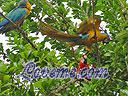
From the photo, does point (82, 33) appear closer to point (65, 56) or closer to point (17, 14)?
point (65, 56)

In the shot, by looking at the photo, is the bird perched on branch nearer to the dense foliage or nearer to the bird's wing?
the dense foliage

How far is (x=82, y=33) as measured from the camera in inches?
132

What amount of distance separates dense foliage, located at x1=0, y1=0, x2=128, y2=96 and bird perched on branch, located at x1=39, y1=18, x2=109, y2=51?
0.19 metres

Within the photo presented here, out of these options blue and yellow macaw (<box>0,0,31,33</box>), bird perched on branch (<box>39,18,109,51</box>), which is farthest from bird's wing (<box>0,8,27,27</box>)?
bird perched on branch (<box>39,18,109,51</box>)

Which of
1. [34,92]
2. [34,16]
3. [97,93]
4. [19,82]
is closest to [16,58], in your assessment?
[19,82]

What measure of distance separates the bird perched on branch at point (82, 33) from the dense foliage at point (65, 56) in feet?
0.64

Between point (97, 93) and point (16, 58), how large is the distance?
2.73 ft

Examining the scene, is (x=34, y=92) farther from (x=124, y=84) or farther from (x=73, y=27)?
(x=73, y=27)

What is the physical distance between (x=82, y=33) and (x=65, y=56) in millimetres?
985

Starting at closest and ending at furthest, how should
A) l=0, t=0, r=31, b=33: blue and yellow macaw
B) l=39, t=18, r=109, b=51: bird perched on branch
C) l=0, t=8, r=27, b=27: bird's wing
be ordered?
l=39, t=18, r=109, b=51: bird perched on branch → l=0, t=0, r=31, b=33: blue and yellow macaw → l=0, t=8, r=27, b=27: bird's wing

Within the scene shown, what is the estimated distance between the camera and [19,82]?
3.46m

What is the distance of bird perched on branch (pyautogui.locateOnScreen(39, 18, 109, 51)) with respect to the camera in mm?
3242

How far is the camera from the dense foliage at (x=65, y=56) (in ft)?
10.8

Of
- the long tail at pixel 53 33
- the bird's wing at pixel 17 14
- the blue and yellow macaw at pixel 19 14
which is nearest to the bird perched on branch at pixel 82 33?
the long tail at pixel 53 33
